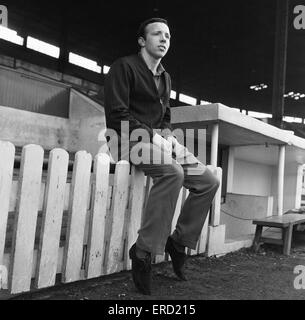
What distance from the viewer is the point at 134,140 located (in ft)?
7.32

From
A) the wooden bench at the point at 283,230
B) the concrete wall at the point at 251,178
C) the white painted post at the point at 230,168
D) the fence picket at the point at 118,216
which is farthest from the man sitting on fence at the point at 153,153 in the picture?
the concrete wall at the point at 251,178

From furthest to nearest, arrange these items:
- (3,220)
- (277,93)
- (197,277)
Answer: (277,93) < (197,277) < (3,220)

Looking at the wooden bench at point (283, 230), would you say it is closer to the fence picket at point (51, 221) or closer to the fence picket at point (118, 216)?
the fence picket at point (118, 216)

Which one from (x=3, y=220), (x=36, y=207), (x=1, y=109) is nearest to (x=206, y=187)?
(x=36, y=207)

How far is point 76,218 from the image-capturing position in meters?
2.20

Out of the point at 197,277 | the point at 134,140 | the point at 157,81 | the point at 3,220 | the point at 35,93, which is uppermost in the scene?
the point at 35,93

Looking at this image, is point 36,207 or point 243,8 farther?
point 243,8

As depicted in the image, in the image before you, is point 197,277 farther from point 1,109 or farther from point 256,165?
point 1,109

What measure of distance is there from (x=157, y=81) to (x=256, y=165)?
3.82m

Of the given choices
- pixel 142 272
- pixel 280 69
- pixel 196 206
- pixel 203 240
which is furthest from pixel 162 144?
pixel 280 69

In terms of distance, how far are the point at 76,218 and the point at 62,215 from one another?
0.15 m

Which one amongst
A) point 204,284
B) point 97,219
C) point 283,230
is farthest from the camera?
point 283,230

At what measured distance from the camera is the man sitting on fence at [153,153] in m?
2.04

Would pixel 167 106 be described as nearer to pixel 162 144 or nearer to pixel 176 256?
pixel 162 144
